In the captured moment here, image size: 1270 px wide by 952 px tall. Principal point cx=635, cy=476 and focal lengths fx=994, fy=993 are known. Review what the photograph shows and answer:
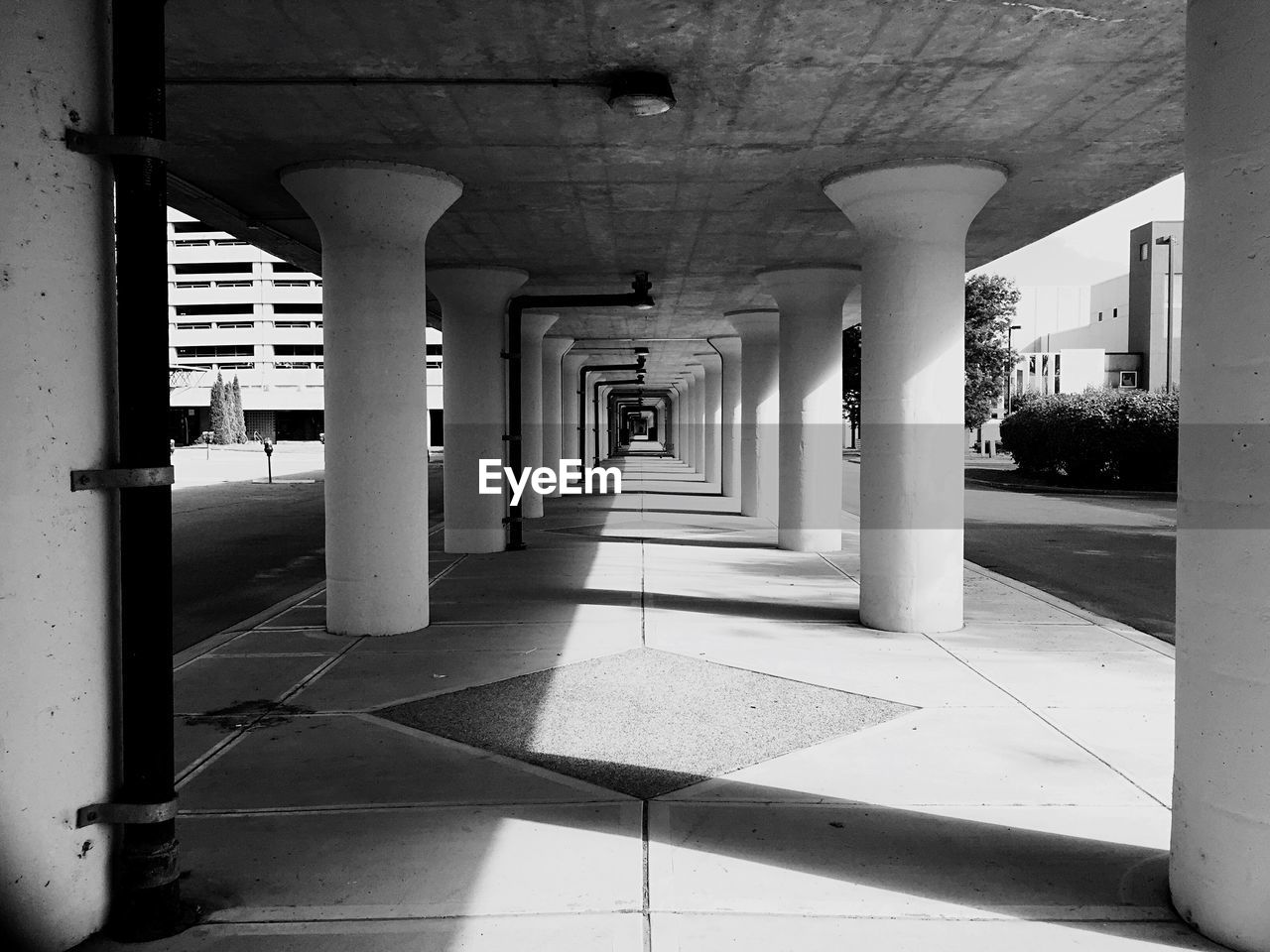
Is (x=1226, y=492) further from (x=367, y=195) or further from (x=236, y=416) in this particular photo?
(x=236, y=416)

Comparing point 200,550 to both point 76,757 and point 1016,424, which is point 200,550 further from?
point 1016,424

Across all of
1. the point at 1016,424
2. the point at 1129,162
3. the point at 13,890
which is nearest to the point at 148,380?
the point at 13,890

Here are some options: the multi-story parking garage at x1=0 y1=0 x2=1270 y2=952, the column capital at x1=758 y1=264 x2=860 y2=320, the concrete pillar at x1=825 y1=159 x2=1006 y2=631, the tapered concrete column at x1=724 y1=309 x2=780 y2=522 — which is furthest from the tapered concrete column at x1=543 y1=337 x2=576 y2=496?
the concrete pillar at x1=825 y1=159 x2=1006 y2=631

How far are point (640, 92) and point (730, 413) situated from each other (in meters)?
20.9

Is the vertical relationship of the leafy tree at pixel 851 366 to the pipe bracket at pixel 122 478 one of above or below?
above

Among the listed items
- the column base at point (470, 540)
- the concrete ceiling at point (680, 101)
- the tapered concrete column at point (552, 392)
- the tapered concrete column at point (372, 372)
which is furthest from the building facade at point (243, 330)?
the tapered concrete column at point (372, 372)

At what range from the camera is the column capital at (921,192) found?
9.24 meters

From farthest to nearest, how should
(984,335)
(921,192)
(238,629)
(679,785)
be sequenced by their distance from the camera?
(984,335) < (238,629) < (921,192) < (679,785)

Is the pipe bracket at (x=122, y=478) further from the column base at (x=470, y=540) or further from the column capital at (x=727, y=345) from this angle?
the column capital at (x=727, y=345)

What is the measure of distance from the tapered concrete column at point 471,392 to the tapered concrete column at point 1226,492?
12.4 meters

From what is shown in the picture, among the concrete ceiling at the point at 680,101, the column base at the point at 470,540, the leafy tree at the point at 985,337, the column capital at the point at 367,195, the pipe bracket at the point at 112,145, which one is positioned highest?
the leafy tree at the point at 985,337

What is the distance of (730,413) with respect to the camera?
27734 mm

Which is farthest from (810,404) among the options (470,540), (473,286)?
(470,540)

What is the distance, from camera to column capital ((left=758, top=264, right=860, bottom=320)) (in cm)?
1524
